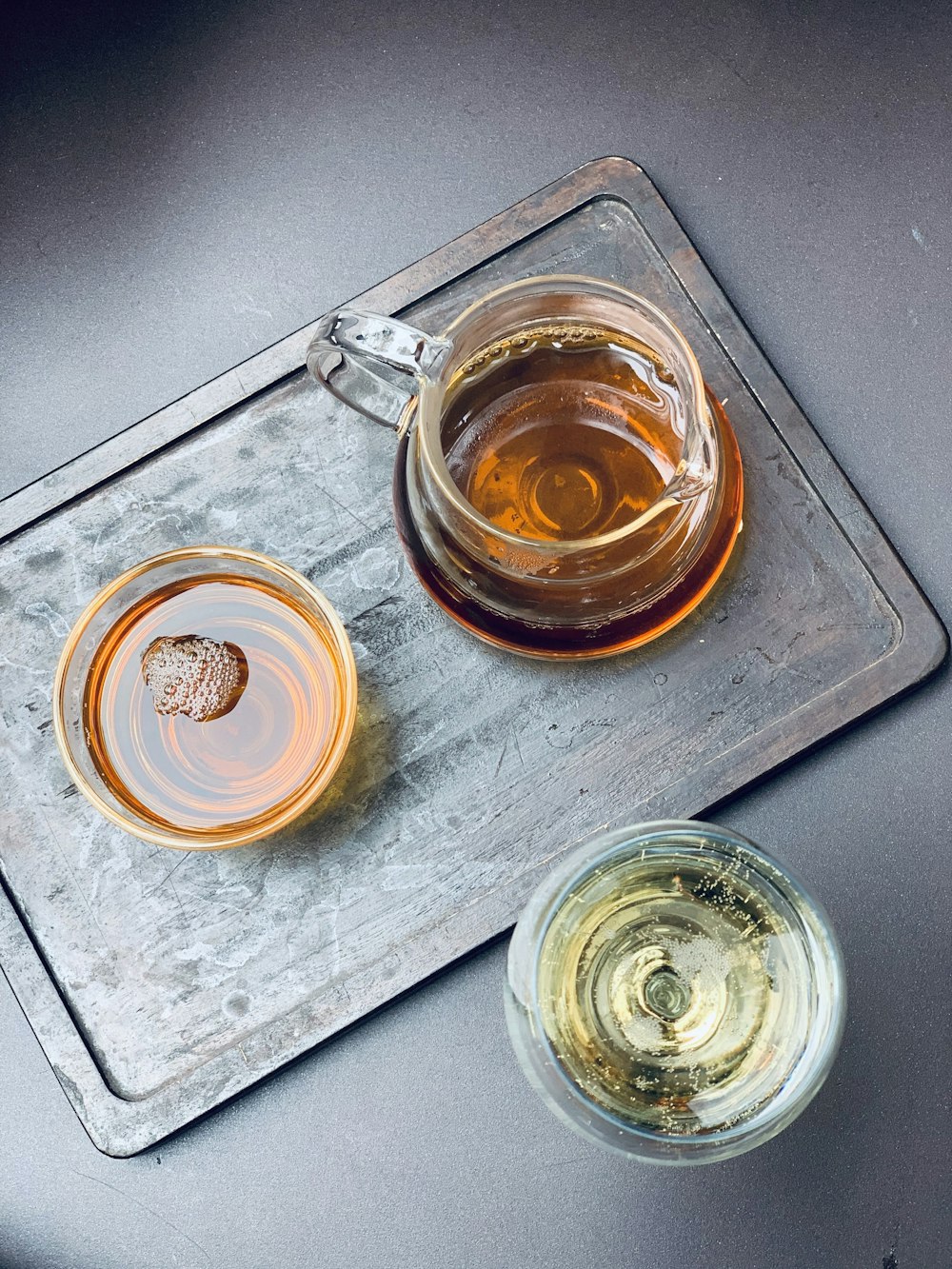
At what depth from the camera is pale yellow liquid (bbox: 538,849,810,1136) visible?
670 mm

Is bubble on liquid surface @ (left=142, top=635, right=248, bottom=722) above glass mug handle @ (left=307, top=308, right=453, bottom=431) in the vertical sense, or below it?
below

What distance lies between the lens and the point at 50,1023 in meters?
0.77

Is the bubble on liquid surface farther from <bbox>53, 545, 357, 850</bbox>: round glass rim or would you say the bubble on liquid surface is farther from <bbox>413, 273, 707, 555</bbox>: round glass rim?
<bbox>413, 273, 707, 555</bbox>: round glass rim

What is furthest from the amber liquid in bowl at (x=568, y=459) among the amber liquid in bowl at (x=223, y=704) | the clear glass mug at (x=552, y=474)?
the amber liquid in bowl at (x=223, y=704)

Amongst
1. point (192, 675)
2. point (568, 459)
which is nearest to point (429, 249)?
point (568, 459)

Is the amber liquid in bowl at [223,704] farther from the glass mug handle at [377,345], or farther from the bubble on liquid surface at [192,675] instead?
the glass mug handle at [377,345]

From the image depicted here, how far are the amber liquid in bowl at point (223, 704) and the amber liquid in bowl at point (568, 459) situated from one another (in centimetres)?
11

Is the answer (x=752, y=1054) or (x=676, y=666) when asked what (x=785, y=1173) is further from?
(x=676, y=666)

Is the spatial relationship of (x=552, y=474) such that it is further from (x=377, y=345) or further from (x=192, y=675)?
(x=192, y=675)

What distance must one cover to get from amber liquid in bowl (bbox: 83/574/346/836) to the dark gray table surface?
0.60 ft

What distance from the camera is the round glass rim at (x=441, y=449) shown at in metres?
0.62

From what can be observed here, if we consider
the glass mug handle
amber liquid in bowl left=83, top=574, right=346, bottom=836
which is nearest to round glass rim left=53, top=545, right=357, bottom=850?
amber liquid in bowl left=83, top=574, right=346, bottom=836

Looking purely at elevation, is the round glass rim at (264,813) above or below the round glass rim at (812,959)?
above

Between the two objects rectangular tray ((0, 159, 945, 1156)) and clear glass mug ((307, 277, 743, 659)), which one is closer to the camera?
clear glass mug ((307, 277, 743, 659))
